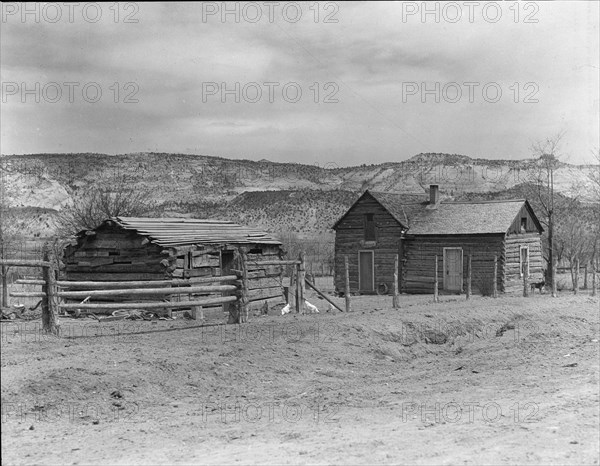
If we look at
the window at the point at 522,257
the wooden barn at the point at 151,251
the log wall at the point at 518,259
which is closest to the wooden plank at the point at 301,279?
the wooden barn at the point at 151,251

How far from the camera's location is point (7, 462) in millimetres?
6891

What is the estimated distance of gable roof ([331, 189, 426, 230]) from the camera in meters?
31.8

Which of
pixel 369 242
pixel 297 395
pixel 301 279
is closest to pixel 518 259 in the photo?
pixel 369 242

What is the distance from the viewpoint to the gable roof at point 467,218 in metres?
29.6

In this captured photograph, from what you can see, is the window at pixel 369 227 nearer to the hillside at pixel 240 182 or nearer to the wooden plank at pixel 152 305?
the wooden plank at pixel 152 305

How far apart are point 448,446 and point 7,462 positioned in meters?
4.46

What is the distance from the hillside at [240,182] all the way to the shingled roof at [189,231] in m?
47.8

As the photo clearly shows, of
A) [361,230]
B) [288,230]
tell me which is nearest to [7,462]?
[361,230]

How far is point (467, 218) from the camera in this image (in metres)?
30.8

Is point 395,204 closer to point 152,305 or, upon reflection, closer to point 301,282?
point 301,282

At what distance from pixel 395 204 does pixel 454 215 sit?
10.1 feet

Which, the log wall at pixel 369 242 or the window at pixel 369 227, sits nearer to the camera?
the log wall at pixel 369 242

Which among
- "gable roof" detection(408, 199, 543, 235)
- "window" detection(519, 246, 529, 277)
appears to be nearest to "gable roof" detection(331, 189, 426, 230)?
"gable roof" detection(408, 199, 543, 235)

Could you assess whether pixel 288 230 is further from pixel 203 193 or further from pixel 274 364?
pixel 274 364
